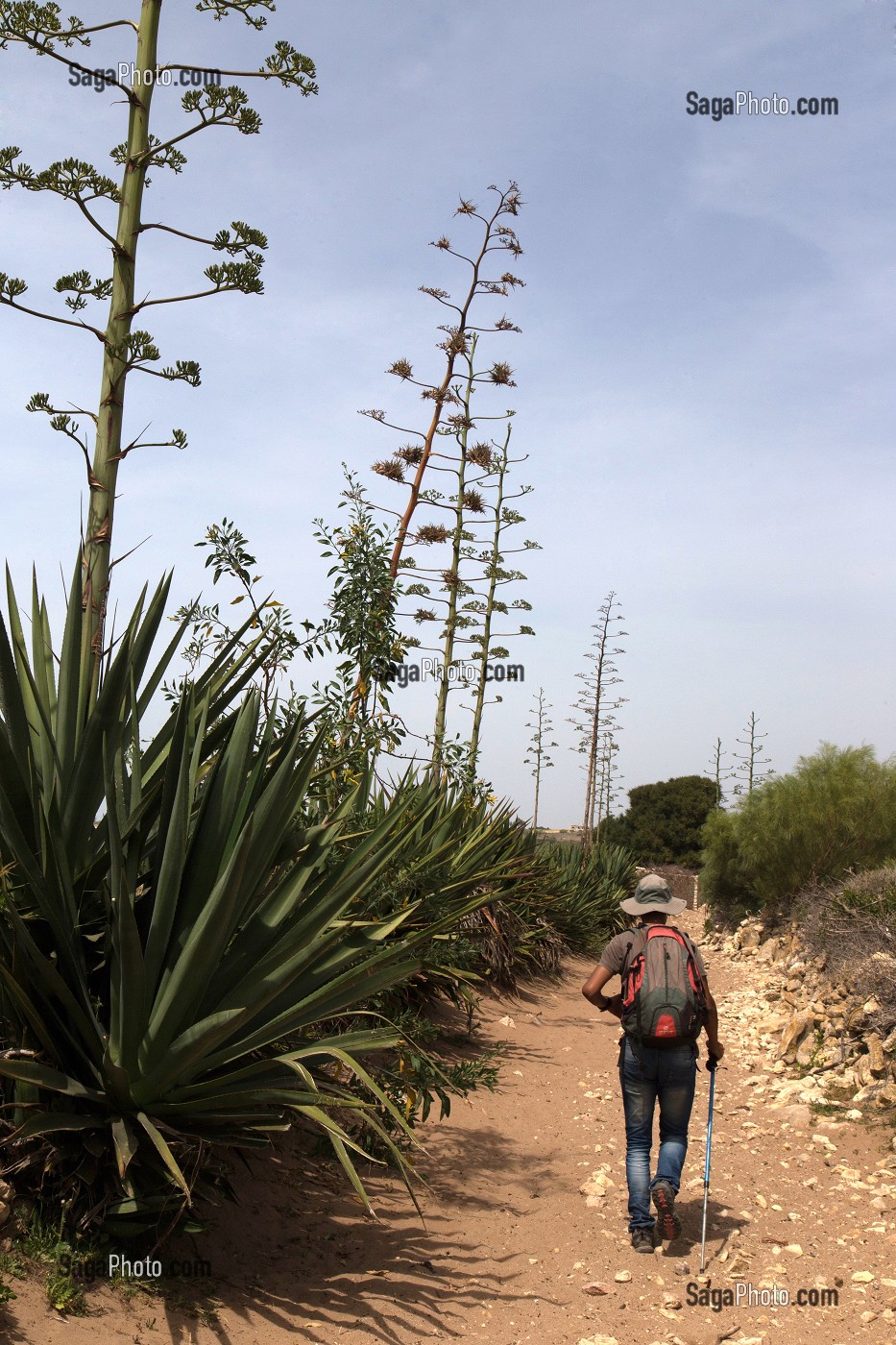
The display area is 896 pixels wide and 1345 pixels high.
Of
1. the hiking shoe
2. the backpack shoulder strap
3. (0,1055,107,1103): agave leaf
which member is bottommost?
the hiking shoe

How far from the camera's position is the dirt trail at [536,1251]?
3.70 meters

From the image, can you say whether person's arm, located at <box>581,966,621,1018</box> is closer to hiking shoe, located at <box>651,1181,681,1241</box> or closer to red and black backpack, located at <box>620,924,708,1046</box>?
red and black backpack, located at <box>620,924,708,1046</box>

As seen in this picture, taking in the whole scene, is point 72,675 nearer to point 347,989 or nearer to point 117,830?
point 117,830

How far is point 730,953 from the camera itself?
16.0 meters

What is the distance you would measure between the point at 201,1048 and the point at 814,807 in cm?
1309

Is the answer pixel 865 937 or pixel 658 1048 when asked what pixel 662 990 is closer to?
pixel 658 1048

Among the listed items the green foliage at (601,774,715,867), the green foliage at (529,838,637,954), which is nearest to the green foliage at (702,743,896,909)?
the green foliage at (529,838,637,954)

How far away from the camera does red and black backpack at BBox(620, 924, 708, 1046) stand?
450cm

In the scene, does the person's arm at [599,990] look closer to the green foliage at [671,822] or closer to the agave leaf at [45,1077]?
the agave leaf at [45,1077]

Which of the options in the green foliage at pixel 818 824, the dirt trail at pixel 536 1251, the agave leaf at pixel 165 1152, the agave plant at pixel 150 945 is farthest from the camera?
the green foliage at pixel 818 824

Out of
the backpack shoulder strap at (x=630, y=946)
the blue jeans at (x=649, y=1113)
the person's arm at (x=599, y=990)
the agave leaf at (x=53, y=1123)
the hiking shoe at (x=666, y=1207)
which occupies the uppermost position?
the backpack shoulder strap at (x=630, y=946)

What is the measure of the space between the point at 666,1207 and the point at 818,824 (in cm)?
1130
